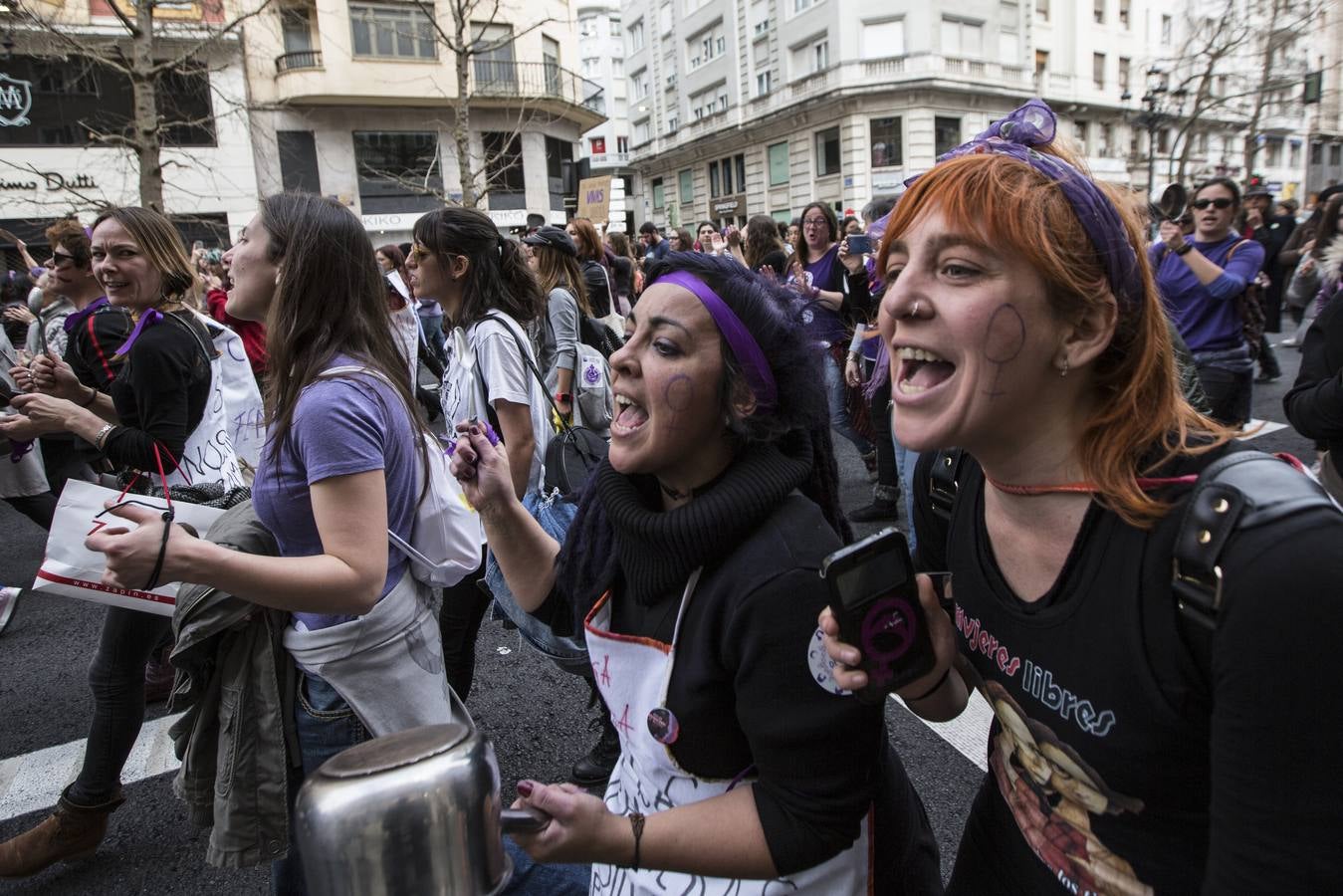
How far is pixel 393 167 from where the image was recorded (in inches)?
1111

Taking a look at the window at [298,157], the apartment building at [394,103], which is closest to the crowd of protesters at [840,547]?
the apartment building at [394,103]

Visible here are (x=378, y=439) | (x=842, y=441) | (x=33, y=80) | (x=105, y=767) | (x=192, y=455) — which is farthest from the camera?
(x=33, y=80)

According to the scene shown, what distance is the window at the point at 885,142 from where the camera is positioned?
3331 cm

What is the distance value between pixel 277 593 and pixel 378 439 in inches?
16.1

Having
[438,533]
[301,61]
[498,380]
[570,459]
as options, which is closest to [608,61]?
[301,61]

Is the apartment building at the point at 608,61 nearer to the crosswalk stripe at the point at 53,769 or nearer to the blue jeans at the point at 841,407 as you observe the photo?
the blue jeans at the point at 841,407

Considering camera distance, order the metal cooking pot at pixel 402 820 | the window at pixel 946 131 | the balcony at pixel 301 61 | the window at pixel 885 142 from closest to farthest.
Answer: the metal cooking pot at pixel 402 820
the balcony at pixel 301 61
the window at pixel 885 142
the window at pixel 946 131

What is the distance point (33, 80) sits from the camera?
2283 centimetres

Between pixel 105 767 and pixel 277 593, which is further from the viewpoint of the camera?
pixel 105 767

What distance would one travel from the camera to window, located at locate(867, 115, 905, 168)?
3331 centimetres

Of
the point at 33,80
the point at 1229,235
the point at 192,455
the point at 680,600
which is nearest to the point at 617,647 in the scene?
the point at 680,600

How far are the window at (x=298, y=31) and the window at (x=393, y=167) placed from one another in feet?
7.24

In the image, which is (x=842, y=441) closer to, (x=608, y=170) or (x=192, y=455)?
(x=192, y=455)

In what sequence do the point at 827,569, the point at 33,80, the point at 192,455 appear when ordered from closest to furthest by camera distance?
the point at 827,569
the point at 192,455
the point at 33,80
